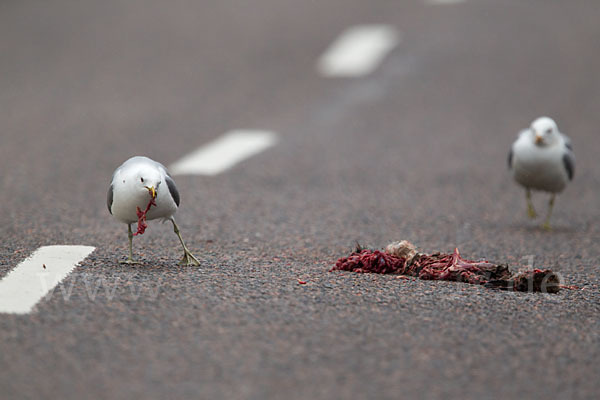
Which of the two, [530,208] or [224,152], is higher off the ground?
[224,152]

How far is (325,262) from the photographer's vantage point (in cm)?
419

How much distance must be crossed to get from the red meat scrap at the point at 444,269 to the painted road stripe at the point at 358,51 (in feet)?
24.5

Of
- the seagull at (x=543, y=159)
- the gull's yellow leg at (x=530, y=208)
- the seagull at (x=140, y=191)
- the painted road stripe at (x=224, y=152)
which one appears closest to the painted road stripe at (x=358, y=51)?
the painted road stripe at (x=224, y=152)

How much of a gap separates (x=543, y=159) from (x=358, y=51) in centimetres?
691

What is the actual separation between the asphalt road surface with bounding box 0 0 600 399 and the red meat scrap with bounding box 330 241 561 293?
0.34 feet

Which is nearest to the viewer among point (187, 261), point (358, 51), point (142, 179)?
point (142, 179)

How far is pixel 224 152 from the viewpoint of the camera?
783 cm

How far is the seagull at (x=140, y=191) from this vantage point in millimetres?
3465

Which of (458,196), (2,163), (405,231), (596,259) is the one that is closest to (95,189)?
(2,163)

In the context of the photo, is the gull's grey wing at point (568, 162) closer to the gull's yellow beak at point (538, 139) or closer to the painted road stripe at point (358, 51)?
the gull's yellow beak at point (538, 139)

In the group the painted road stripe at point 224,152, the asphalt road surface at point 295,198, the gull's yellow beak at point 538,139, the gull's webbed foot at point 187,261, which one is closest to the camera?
the asphalt road surface at point 295,198

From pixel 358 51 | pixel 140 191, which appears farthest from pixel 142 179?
pixel 358 51

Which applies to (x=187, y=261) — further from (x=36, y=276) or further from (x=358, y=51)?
(x=358, y=51)

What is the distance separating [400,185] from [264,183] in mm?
1171
